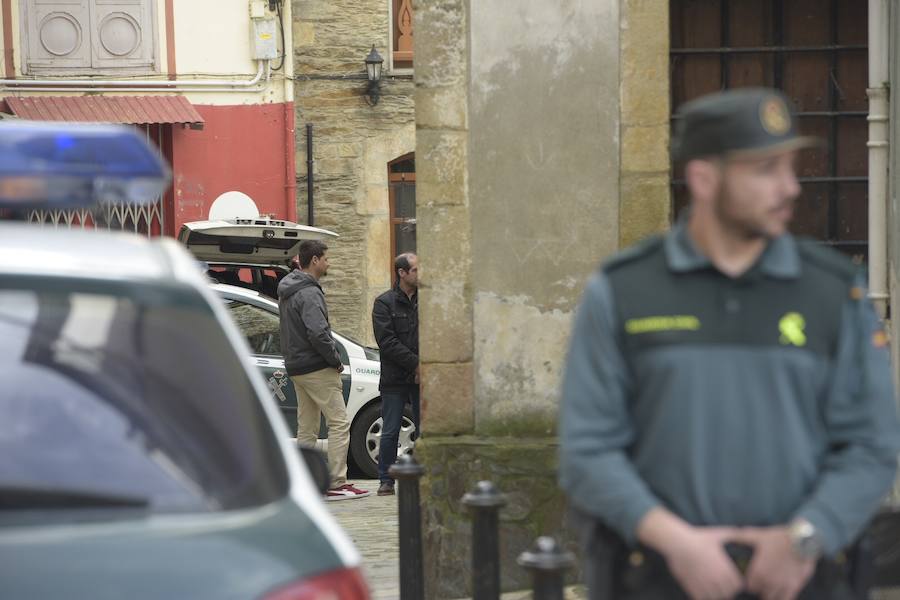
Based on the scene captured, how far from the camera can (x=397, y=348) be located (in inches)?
453

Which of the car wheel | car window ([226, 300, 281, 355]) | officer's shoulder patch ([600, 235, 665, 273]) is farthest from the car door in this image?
officer's shoulder patch ([600, 235, 665, 273])

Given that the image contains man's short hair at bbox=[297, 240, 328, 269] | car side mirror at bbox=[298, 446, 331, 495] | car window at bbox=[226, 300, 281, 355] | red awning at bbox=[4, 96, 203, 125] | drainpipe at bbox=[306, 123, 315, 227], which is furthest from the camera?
drainpipe at bbox=[306, 123, 315, 227]

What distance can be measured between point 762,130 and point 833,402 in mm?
544

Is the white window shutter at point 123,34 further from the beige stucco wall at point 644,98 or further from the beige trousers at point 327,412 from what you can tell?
the beige stucco wall at point 644,98

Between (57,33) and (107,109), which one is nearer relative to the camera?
(107,109)

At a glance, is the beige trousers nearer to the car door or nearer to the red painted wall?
the car door

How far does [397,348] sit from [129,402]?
27.1ft

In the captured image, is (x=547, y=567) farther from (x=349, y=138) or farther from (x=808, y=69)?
(x=349, y=138)

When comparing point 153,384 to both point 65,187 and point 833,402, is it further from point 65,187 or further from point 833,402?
point 833,402

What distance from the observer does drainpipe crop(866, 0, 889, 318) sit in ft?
24.6

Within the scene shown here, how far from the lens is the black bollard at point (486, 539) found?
17.5 ft

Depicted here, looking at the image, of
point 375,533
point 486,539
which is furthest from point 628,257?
point 375,533

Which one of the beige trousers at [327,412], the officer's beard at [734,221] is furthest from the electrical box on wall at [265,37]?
the officer's beard at [734,221]

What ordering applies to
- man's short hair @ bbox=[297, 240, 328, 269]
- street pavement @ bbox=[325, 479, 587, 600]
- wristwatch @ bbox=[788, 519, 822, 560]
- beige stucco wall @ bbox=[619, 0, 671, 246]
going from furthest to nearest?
man's short hair @ bbox=[297, 240, 328, 269] < street pavement @ bbox=[325, 479, 587, 600] < beige stucco wall @ bbox=[619, 0, 671, 246] < wristwatch @ bbox=[788, 519, 822, 560]
